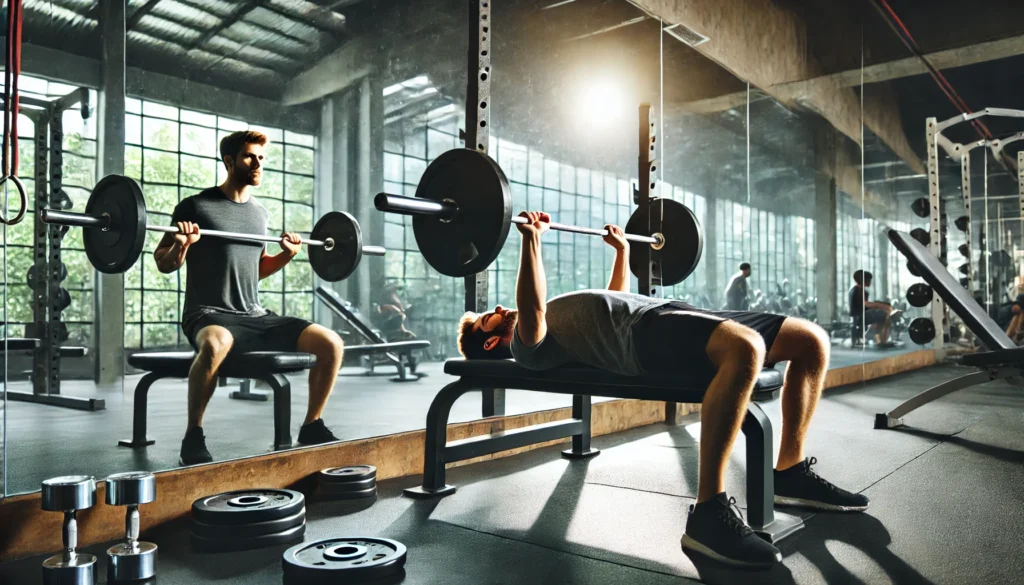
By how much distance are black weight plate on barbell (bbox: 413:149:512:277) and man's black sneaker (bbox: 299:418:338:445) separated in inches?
25.6

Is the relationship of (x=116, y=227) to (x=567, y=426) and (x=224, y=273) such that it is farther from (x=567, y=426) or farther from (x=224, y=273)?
(x=567, y=426)

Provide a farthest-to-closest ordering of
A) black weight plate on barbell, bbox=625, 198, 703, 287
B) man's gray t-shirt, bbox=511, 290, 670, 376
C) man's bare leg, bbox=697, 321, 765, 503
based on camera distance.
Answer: black weight plate on barbell, bbox=625, 198, 703, 287
man's gray t-shirt, bbox=511, 290, 670, 376
man's bare leg, bbox=697, 321, 765, 503

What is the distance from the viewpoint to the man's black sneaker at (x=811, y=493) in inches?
81.7

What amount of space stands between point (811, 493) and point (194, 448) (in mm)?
1719

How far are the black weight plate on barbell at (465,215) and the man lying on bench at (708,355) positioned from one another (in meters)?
0.09

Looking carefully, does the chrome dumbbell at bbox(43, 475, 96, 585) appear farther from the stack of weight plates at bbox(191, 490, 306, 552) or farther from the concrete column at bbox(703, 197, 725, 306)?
the concrete column at bbox(703, 197, 725, 306)

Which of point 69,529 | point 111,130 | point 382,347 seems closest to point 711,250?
point 382,347

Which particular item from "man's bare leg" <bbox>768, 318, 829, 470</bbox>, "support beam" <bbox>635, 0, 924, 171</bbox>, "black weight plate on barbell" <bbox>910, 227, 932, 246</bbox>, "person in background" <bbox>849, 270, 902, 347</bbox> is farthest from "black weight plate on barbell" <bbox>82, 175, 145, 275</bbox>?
"person in background" <bbox>849, 270, 902, 347</bbox>

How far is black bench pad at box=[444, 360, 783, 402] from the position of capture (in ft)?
5.97

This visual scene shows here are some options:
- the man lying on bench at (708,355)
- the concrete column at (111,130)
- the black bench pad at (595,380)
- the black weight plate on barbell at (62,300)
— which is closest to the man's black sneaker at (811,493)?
the man lying on bench at (708,355)

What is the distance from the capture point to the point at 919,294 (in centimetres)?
514

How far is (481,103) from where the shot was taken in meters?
2.72

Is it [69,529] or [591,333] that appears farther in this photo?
[591,333]

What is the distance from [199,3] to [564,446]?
2133mm
